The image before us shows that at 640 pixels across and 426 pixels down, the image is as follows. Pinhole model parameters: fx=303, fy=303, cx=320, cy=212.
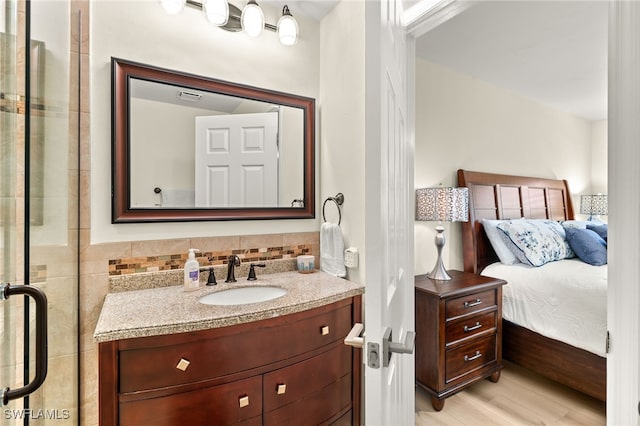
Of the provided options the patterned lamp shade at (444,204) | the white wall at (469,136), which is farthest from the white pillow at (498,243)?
the patterned lamp shade at (444,204)

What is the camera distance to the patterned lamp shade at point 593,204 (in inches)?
153

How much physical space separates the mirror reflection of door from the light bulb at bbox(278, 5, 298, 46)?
42cm

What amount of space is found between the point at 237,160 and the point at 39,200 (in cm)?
93

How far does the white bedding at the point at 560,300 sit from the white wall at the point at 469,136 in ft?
1.58

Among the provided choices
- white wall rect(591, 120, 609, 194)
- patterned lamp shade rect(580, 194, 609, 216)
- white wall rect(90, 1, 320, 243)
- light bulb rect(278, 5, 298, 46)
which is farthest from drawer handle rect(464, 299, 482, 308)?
white wall rect(591, 120, 609, 194)

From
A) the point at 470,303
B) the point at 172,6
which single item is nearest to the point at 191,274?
the point at 172,6

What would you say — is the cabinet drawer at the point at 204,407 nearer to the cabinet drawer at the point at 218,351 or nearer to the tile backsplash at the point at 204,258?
the cabinet drawer at the point at 218,351

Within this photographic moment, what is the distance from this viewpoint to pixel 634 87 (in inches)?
28.7

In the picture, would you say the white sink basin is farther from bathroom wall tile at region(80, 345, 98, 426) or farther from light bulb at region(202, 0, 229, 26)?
light bulb at region(202, 0, 229, 26)

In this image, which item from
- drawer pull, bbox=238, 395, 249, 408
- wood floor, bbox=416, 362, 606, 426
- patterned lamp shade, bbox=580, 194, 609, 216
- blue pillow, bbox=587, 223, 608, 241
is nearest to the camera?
drawer pull, bbox=238, 395, 249, 408

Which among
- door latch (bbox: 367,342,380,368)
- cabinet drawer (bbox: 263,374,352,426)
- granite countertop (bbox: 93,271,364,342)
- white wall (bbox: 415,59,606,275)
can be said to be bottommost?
cabinet drawer (bbox: 263,374,352,426)

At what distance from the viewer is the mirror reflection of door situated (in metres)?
1.61

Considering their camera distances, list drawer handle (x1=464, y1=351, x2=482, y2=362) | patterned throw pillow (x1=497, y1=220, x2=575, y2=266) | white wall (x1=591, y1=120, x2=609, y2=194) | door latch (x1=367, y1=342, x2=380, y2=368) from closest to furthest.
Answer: door latch (x1=367, y1=342, x2=380, y2=368) < drawer handle (x1=464, y1=351, x2=482, y2=362) < patterned throw pillow (x1=497, y1=220, x2=575, y2=266) < white wall (x1=591, y1=120, x2=609, y2=194)

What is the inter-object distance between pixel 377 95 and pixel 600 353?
7.42 feet
